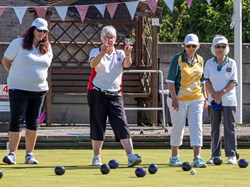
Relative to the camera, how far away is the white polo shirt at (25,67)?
1197cm

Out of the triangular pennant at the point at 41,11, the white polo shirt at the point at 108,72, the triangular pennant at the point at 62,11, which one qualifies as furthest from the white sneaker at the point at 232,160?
the triangular pennant at the point at 41,11

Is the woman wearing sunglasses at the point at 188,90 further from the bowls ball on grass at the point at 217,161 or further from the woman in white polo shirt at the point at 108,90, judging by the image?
the woman in white polo shirt at the point at 108,90

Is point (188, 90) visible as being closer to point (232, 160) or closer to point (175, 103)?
point (175, 103)

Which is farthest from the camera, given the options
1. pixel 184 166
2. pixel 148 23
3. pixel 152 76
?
pixel 148 23

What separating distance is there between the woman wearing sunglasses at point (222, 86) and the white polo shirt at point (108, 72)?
46.7 inches

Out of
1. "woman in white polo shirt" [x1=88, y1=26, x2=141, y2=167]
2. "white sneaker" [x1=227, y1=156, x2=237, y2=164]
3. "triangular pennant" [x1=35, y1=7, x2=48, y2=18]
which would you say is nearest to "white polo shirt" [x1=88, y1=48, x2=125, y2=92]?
"woman in white polo shirt" [x1=88, y1=26, x2=141, y2=167]

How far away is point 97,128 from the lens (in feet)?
39.5

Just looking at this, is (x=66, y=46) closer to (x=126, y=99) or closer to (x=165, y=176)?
(x=126, y=99)

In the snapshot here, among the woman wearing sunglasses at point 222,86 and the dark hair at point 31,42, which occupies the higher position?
the dark hair at point 31,42

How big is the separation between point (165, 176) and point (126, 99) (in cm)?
1067

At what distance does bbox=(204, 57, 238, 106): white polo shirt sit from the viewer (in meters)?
12.4

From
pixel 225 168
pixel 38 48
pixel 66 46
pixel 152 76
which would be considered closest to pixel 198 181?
pixel 225 168

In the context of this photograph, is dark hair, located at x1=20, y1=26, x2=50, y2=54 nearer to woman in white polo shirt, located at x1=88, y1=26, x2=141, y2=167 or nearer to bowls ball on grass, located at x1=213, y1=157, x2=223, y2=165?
woman in white polo shirt, located at x1=88, y1=26, x2=141, y2=167

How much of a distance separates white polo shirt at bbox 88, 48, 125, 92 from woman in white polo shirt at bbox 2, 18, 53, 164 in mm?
607
